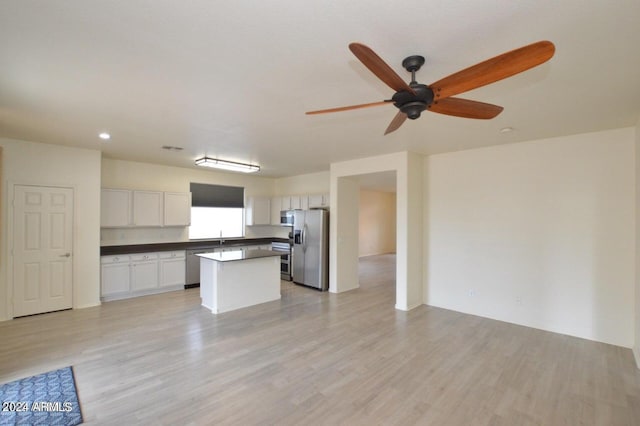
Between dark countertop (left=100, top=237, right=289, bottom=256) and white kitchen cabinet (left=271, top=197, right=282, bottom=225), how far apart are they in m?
0.49

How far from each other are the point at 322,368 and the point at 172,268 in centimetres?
434

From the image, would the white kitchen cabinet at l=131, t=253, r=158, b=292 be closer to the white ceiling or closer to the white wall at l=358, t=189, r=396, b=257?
the white ceiling

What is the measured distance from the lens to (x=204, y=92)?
2592mm

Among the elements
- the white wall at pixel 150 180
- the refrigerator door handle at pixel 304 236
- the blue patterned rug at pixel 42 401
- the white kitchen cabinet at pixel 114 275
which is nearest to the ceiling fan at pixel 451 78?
the blue patterned rug at pixel 42 401

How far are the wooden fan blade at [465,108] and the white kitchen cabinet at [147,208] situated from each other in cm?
582

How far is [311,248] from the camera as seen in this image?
6305 mm

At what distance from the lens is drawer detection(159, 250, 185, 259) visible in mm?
5901

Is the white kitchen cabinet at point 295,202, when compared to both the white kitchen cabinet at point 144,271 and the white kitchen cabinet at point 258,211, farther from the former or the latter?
the white kitchen cabinet at point 144,271

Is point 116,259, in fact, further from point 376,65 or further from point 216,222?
point 376,65

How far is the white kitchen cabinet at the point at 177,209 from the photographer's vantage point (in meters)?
6.16

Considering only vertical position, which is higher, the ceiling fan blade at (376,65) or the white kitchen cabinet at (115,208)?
the ceiling fan blade at (376,65)

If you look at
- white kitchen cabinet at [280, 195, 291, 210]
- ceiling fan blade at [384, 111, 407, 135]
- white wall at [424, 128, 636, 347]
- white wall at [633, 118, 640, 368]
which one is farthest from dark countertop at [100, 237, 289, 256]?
white wall at [633, 118, 640, 368]

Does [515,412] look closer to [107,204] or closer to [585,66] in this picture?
[585,66]

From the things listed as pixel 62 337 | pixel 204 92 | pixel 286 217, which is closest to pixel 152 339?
pixel 62 337
